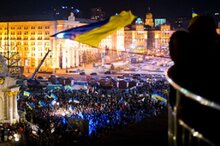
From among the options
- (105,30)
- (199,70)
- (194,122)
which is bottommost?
(194,122)

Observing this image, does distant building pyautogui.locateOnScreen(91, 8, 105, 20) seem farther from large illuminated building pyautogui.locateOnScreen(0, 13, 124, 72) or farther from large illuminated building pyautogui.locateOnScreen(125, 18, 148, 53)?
large illuminated building pyautogui.locateOnScreen(0, 13, 124, 72)

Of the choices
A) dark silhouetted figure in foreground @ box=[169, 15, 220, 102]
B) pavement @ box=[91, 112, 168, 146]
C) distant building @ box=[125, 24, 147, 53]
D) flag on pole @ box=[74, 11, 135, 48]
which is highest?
distant building @ box=[125, 24, 147, 53]

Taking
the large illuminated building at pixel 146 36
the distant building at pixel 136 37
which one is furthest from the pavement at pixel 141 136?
Result: the distant building at pixel 136 37

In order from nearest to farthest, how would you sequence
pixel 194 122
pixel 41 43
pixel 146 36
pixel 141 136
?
pixel 194 122 → pixel 141 136 → pixel 41 43 → pixel 146 36

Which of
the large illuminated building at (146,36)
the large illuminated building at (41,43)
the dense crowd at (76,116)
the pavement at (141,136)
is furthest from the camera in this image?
the large illuminated building at (146,36)

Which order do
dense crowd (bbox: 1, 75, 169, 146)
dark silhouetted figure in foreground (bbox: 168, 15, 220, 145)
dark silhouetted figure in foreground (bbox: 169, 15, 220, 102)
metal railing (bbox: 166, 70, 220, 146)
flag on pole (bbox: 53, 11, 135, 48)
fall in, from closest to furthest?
metal railing (bbox: 166, 70, 220, 146)
dark silhouetted figure in foreground (bbox: 168, 15, 220, 145)
dark silhouetted figure in foreground (bbox: 169, 15, 220, 102)
flag on pole (bbox: 53, 11, 135, 48)
dense crowd (bbox: 1, 75, 169, 146)

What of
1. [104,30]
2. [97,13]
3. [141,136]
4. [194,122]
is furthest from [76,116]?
[97,13]

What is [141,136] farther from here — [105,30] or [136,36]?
[136,36]

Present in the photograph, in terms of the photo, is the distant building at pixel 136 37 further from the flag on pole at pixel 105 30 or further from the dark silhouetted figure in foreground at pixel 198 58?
the dark silhouetted figure in foreground at pixel 198 58

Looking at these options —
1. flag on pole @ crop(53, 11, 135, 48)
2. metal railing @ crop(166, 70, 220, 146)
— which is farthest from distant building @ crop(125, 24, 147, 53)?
metal railing @ crop(166, 70, 220, 146)

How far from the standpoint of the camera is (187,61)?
2566 millimetres

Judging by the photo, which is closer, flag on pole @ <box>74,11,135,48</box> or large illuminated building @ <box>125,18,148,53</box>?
flag on pole @ <box>74,11,135,48</box>

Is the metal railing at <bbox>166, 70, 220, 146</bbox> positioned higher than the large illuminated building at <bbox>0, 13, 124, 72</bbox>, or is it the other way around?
the large illuminated building at <bbox>0, 13, 124, 72</bbox>

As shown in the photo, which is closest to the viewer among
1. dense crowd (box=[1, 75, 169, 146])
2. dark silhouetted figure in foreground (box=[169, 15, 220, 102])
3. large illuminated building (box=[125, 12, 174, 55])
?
dark silhouetted figure in foreground (box=[169, 15, 220, 102])
